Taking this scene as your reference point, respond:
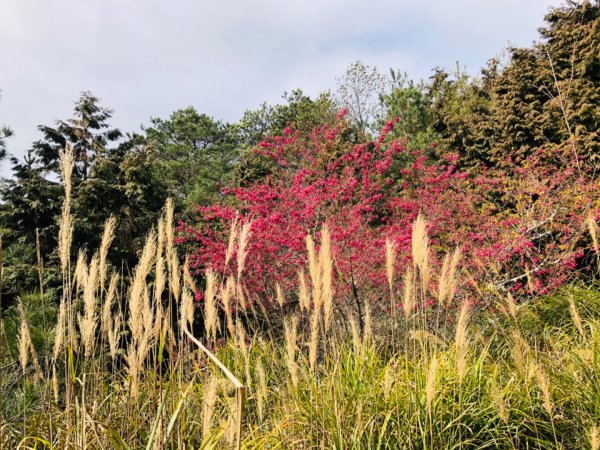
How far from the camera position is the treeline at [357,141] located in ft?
29.2

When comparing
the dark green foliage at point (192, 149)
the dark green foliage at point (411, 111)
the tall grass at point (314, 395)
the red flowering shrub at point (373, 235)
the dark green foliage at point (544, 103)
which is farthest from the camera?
the dark green foliage at point (192, 149)

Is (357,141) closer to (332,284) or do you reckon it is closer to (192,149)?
(192,149)

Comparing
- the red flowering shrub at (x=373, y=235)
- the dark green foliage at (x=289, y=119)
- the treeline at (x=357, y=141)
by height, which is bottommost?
the red flowering shrub at (x=373, y=235)

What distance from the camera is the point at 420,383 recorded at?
2.66 m

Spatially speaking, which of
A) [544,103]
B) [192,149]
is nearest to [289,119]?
[192,149]

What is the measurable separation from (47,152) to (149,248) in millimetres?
9848

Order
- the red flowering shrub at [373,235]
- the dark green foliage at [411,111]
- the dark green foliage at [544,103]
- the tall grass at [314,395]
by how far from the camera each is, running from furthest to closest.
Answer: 1. the dark green foliage at [411,111]
2. the dark green foliage at [544,103]
3. the red flowering shrub at [373,235]
4. the tall grass at [314,395]

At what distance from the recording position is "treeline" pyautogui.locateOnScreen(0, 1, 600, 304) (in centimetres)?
890

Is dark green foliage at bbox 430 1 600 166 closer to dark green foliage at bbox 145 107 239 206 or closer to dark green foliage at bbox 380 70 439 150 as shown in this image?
dark green foliage at bbox 380 70 439 150

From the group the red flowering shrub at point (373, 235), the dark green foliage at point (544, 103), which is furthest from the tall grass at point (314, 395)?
the dark green foliage at point (544, 103)

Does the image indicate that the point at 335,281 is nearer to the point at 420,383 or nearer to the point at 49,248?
the point at 420,383

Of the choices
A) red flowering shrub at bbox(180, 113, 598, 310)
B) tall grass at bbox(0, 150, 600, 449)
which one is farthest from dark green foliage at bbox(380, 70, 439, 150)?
tall grass at bbox(0, 150, 600, 449)

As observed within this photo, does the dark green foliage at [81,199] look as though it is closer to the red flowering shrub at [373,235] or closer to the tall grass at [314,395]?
the red flowering shrub at [373,235]

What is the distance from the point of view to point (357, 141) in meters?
18.1
